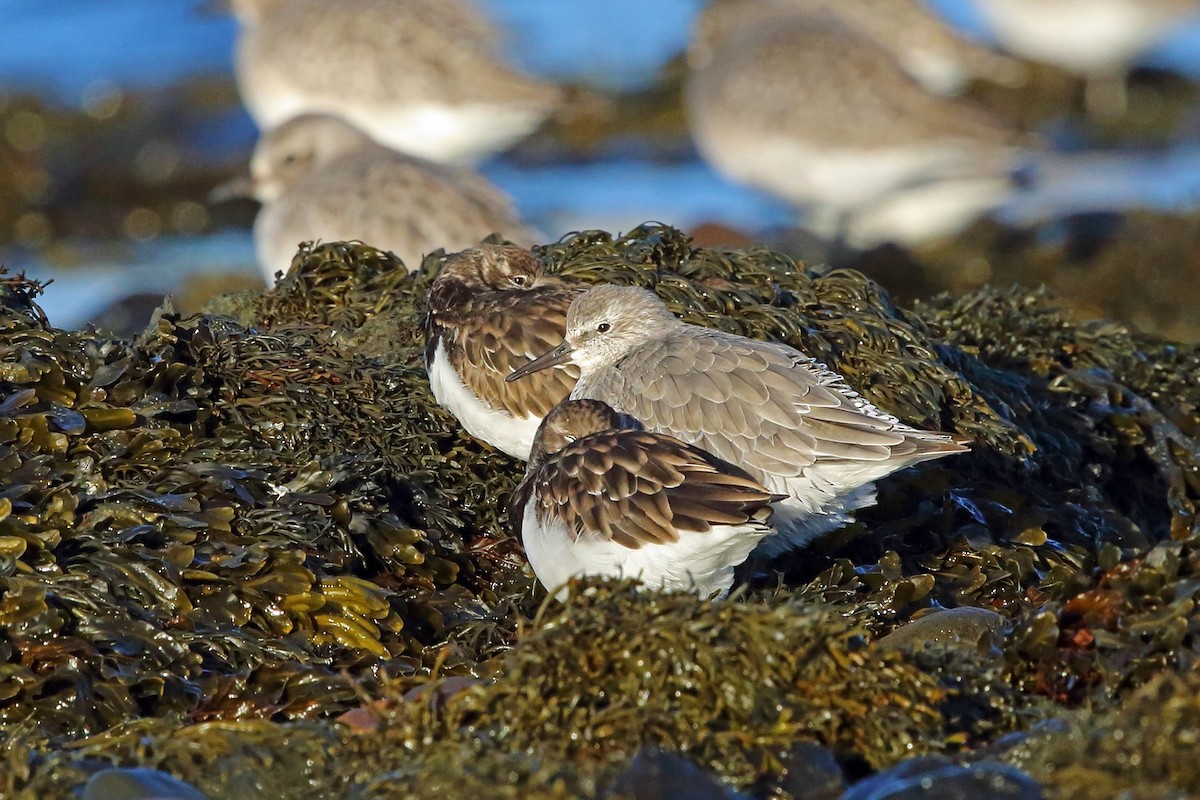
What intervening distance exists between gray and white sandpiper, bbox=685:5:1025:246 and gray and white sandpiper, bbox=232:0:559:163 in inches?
50.5

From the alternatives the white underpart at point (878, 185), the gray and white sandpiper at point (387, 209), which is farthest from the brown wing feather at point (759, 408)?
the white underpart at point (878, 185)

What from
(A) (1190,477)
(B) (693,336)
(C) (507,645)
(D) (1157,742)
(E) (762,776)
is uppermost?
(B) (693,336)

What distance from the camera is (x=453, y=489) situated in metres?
4.45

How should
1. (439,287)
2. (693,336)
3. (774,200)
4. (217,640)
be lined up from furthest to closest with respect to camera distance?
(774,200) → (439,287) → (693,336) → (217,640)

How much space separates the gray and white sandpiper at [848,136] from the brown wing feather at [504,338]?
4976mm

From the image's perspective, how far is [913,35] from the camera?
1162cm

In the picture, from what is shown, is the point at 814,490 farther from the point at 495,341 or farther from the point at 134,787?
the point at 134,787

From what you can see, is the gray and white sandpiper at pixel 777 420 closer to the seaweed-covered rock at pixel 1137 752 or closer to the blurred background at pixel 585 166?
the seaweed-covered rock at pixel 1137 752

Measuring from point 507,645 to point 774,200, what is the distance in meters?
6.89

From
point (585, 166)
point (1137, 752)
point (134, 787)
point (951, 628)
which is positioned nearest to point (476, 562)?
point (951, 628)

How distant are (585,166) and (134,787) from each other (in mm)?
10244

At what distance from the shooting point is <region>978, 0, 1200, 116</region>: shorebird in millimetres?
13266

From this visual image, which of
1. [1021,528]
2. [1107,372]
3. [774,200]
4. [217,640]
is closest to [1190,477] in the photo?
[1107,372]

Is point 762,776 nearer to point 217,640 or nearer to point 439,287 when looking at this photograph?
point 217,640
